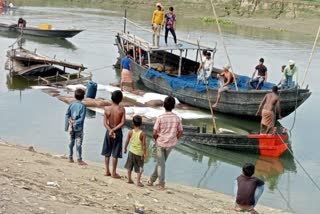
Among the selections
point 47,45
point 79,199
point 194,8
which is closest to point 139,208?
point 79,199

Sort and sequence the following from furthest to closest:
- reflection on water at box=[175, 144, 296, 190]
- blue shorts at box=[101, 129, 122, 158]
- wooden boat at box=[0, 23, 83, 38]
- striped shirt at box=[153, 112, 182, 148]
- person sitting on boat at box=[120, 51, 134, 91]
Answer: wooden boat at box=[0, 23, 83, 38]
person sitting on boat at box=[120, 51, 134, 91]
reflection on water at box=[175, 144, 296, 190]
blue shorts at box=[101, 129, 122, 158]
striped shirt at box=[153, 112, 182, 148]

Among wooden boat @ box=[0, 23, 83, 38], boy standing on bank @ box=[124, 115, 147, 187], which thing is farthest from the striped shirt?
wooden boat @ box=[0, 23, 83, 38]

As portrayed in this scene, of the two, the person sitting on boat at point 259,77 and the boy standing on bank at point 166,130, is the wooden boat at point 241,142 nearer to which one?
the person sitting on boat at point 259,77

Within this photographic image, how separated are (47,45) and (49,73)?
11336mm

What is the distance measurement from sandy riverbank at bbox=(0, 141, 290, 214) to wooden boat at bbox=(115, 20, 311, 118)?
7966 mm

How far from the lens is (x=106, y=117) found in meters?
9.36

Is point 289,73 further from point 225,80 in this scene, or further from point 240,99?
point 225,80

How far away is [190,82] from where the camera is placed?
20.8 metres

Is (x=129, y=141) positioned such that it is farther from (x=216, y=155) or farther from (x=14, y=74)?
(x=14, y=74)

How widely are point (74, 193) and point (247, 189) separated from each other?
2548mm

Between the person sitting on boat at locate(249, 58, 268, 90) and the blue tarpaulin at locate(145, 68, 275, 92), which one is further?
the blue tarpaulin at locate(145, 68, 275, 92)

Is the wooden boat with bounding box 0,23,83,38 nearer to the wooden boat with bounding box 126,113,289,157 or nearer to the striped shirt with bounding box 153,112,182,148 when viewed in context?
the wooden boat with bounding box 126,113,289,157

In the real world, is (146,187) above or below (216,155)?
above

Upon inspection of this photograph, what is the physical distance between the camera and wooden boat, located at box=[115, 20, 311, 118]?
18375mm
